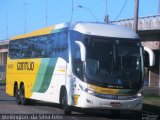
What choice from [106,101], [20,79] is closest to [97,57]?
[106,101]

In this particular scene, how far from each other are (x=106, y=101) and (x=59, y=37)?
4.29 metres

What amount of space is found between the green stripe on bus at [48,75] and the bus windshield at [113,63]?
3533 mm

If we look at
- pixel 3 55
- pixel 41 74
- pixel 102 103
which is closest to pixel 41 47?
pixel 41 74

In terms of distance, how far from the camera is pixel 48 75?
23.0 m

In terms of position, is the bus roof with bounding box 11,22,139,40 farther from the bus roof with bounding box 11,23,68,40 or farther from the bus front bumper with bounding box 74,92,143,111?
the bus front bumper with bounding box 74,92,143,111

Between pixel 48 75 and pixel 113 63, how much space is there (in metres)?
4.84

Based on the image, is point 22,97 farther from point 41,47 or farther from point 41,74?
point 41,47

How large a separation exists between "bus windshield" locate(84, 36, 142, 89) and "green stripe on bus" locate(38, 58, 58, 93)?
11.6 feet

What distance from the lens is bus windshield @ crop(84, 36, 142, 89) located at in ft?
61.3

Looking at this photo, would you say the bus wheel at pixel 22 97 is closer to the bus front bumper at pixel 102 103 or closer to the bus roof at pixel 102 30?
the bus roof at pixel 102 30

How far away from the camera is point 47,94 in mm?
22891

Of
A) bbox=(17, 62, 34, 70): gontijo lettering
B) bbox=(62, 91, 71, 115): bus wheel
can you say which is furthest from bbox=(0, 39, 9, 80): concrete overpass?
bbox=(62, 91, 71, 115): bus wheel

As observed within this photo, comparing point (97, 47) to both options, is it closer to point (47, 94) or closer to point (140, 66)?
point (140, 66)

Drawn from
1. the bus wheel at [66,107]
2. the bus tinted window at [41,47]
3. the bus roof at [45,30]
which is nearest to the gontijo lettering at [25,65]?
the bus tinted window at [41,47]
